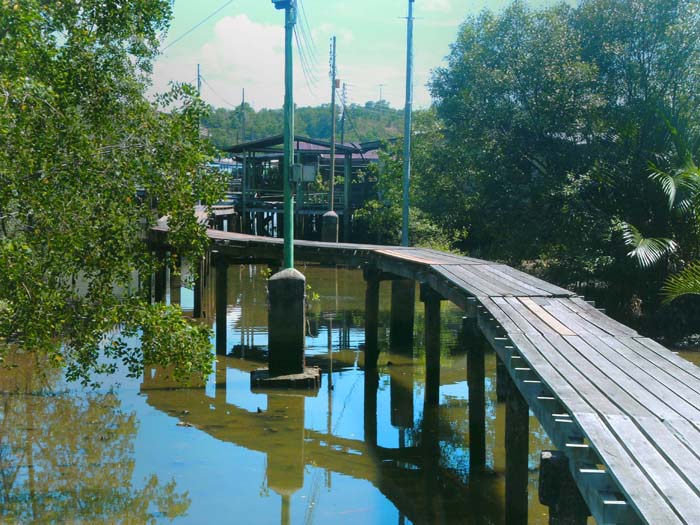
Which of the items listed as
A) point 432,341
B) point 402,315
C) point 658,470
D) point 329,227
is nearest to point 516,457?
point 658,470

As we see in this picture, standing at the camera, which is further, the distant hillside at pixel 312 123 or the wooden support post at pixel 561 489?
the distant hillside at pixel 312 123

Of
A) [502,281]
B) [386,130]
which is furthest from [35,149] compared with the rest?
[386,130]

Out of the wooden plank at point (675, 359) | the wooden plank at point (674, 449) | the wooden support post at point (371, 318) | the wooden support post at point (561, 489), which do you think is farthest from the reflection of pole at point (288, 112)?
the wooden plank at point (674, 449)

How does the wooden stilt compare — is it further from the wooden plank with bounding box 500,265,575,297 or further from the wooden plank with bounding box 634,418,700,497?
the wooden plank with bounding box 634,418,700,497

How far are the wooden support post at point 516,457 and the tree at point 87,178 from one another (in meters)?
3.34

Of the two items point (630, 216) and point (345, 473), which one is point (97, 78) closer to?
point (345, 473)

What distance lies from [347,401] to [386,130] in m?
104

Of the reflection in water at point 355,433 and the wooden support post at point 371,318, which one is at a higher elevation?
the wooden support post at point 371,318

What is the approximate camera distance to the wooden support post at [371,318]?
15359 mm

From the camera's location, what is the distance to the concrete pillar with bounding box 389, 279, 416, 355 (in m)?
16.2

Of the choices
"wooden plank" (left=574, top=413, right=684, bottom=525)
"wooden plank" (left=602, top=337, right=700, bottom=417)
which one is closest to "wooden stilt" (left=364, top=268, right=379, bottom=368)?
"wooden plank" (left=602, top=337, right=700, bottom=417)

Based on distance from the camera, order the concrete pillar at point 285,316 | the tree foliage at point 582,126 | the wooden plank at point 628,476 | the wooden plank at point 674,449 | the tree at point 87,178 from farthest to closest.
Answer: the tree foliage at point 582,126 < the concrete pillar at point 285,316 < the tree at point 87,178 < the wooden plank at point 674,449 < the wooden plank at point 628,476

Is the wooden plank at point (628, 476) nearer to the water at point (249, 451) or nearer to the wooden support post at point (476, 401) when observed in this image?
the water at point (249, 451)

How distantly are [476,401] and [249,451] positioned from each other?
2.83 metres
